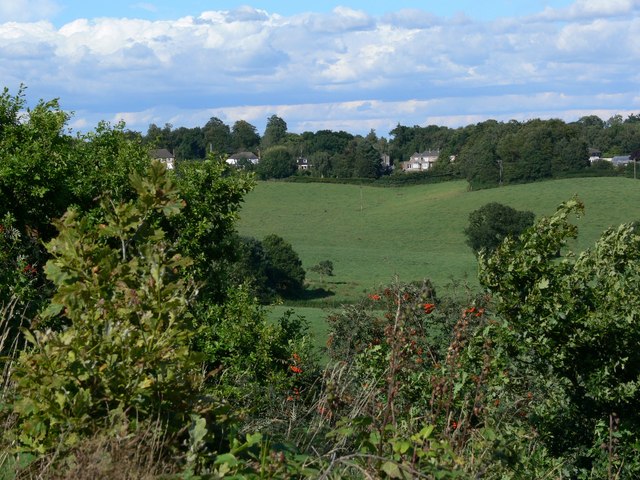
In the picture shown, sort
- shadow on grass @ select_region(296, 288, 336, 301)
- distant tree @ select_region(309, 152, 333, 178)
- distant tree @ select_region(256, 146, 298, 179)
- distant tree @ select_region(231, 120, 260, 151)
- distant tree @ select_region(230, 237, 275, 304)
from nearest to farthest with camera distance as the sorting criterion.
→ distant tree @ select_region(230, 237, 275, 304) < shadow on grass @ select_region(296, 288, 336, 301) < distant tree @ select_region(256, 146, 298, 179) < distant tree @ select_region(309, 152, 333, 178) < distant tree @ select_region(231, 120, 260, 151)

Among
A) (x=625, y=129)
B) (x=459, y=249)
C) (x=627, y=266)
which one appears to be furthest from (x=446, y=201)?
(x=627, y=266)

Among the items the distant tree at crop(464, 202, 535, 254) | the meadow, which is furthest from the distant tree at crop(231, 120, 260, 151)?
the distant tree at crop(464, 202, 535, 254)

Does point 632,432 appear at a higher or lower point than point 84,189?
lower

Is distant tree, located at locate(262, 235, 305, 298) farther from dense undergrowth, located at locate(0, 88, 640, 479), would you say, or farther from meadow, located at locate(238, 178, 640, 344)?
dense undergrowth, located at locate(0, 88, 640, 479)

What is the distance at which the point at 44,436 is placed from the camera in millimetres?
3377

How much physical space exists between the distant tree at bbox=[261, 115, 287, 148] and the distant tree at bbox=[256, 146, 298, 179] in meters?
26.5

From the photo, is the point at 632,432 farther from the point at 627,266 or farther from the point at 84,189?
the point at 84,189

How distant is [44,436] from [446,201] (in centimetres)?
8688

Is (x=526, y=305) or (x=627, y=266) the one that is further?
(x=627, y=266)

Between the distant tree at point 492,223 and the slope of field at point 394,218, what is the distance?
1.75 meters

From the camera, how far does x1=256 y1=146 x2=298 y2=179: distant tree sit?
4186 inches

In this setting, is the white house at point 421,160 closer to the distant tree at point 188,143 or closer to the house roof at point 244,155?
the house roof at point 244,155

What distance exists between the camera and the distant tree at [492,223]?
6812 cm

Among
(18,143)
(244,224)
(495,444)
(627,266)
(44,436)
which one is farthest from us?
(244,224)
